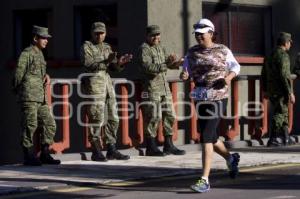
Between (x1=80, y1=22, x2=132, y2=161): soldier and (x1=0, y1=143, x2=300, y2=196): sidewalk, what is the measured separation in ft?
1.23

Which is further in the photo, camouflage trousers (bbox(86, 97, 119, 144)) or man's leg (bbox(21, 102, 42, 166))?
camouflage trousers (bbox(86, 97, 119, 144))

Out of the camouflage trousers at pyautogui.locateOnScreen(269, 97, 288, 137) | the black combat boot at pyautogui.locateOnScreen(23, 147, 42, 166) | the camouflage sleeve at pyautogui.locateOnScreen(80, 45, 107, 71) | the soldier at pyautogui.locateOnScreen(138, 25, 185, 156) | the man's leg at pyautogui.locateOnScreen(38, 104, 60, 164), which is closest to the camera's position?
the black combat boot at pyautogui.locateOnScreen(23, 147, 42, 166)

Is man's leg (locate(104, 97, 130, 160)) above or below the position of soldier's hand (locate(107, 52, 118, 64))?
below

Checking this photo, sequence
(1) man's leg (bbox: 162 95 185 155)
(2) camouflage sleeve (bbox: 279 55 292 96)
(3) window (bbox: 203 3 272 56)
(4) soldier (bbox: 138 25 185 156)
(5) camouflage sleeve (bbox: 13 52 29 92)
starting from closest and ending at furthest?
(5) camouflage sleeve (bbox: 13 52 29 92)
(4) soldier (bbox: 138 25 185 156)
(1) man's leg (bbox: 162 95 185 155)
(2) camouflage sleeve (bbox: 279 55 292 96)
(3) window (bbox: 203 3 272 56)

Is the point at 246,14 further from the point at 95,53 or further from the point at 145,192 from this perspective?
the point at 145,192

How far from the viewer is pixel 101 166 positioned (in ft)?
45.8

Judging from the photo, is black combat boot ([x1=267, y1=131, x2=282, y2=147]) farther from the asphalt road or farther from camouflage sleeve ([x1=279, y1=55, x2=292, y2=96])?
the asphalt road

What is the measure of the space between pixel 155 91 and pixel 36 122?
2.11 meters

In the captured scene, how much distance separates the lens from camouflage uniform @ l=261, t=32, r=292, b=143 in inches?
650

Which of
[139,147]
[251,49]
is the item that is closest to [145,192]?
[139,147]

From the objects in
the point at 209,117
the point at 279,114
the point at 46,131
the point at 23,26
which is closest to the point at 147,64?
the point at 46,131

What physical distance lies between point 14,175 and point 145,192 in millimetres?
2227

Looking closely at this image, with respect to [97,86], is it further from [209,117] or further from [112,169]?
[209,117]

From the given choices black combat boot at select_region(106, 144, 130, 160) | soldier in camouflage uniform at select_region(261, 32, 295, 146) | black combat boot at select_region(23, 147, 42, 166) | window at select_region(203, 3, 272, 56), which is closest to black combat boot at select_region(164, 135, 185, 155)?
black combat boot at select_region(106, 144, 130, 160)
